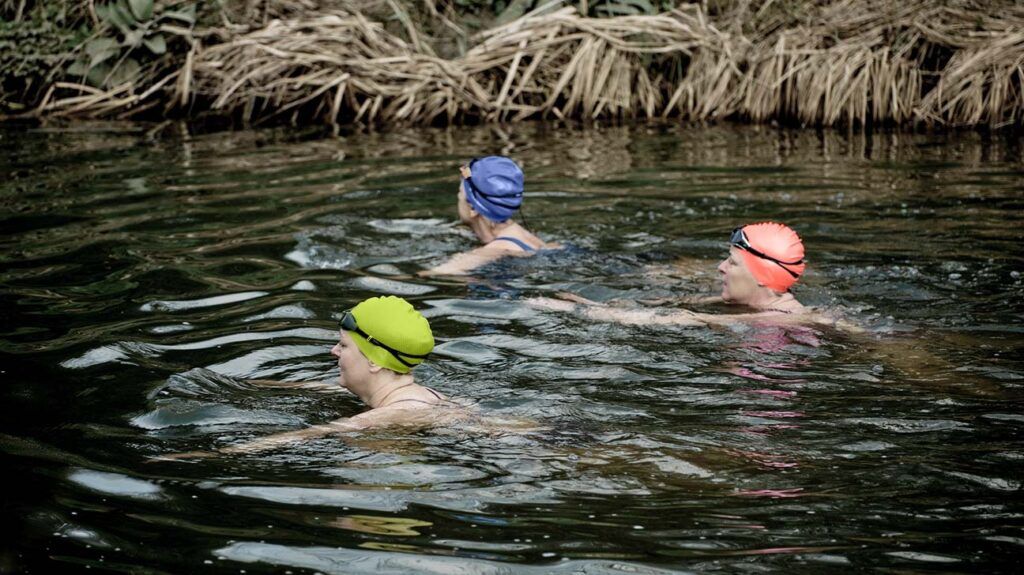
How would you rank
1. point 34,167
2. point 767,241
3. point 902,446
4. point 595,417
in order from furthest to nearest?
1. point 34,167
2. point 767,241
3. point 595,417
4. point 902,446

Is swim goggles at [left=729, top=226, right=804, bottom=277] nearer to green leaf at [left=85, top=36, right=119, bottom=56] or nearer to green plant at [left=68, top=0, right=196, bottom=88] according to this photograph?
green plant at [left=68, top=0, right=196, bottom=88]

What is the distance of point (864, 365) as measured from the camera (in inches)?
264


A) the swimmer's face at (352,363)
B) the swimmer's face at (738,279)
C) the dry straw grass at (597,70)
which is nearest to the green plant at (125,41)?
the dry straw grass at (597,70)

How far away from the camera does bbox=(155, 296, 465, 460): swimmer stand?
5.75 meters

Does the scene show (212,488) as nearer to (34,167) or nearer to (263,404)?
(263,404)

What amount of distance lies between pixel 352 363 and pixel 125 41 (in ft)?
43.1

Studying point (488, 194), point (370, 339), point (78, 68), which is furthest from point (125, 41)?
point (370, 339)

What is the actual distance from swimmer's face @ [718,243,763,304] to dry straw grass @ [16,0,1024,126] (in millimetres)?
8913

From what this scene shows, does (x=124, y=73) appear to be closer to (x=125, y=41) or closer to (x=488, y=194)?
(x=125, y=41)

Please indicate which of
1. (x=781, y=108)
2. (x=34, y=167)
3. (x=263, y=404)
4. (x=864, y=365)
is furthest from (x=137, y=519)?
(x=781, y=108)

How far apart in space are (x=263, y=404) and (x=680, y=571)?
287cm

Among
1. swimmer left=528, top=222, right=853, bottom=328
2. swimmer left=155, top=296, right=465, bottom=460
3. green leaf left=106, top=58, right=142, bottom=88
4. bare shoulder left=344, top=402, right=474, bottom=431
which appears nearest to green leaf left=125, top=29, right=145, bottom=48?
green leaf left=106, top=58, right=142, bottom=88

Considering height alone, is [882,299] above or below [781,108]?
below

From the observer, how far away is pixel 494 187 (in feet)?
31.0
